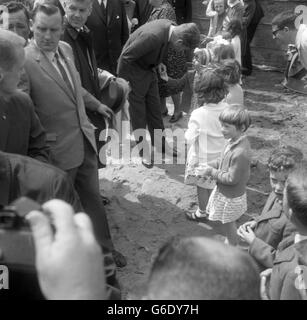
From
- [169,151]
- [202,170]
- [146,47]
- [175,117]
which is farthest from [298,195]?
[175,117]

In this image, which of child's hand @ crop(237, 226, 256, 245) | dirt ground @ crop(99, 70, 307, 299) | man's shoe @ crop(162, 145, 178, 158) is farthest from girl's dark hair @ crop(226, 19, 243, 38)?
child's hand @ crop(237, 226, 256, 245)

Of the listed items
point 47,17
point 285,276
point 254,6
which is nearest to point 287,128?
point 254,6

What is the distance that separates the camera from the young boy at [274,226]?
9.30 ft

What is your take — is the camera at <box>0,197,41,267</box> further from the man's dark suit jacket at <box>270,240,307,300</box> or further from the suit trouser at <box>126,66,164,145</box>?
the suit trouser at <box>126,66,164,145</box>

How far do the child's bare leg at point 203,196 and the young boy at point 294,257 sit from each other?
204 cm

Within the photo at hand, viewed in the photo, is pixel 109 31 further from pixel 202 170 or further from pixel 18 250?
pixel 18 250

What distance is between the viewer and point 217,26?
26.2 ft

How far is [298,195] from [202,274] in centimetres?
126

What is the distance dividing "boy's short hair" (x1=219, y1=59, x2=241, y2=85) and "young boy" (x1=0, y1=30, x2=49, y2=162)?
2.12 m

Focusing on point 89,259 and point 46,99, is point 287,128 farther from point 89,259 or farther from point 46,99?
point 89,259

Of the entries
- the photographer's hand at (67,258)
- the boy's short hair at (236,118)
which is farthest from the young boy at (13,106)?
the photographer's hand at (67,258)

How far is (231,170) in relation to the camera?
12.4 feet

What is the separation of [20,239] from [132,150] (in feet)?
15.0

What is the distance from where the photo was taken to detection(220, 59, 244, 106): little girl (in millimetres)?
4602
